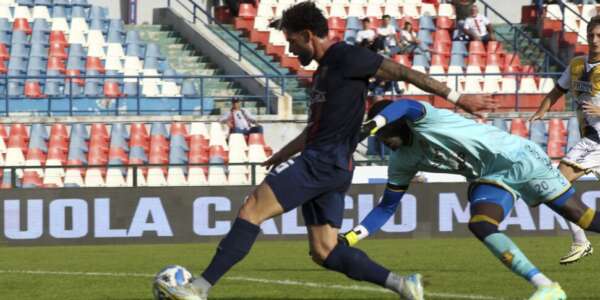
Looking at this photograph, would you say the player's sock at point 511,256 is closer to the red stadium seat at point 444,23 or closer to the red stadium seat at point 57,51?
the red stadium seat at point 57,51

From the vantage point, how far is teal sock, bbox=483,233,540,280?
9.11 m

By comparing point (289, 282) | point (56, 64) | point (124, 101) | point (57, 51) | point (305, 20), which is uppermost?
point (305, 20)

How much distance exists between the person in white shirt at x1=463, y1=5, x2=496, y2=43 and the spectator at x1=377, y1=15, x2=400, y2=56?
7.45 ft

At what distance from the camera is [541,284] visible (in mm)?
8953

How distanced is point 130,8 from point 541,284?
25431 millimetres

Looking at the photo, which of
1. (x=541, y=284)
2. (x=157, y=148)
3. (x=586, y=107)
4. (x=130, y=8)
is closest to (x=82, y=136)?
(x=157, y=148)

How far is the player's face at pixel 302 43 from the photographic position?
9086 millimetres

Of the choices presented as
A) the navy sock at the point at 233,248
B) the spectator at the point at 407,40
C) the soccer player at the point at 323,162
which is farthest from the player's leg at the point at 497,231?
the spectator at the point at 407,40

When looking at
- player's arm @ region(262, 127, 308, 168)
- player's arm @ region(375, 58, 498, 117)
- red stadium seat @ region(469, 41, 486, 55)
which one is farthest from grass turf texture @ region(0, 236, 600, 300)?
red stadium seat @ region(469, 41, 486, 55)

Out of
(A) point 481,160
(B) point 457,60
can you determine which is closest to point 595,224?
(A) point 481,160

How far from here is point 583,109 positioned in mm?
13523

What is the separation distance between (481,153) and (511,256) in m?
0.90

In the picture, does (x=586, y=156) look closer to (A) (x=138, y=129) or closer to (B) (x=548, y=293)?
(B) (x=548, y=293)

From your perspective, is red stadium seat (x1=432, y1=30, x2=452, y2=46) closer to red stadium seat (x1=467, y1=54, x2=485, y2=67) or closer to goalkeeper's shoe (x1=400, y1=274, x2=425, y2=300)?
red stadium seat (x1=467, y1=54, x2=485, y2=67)
